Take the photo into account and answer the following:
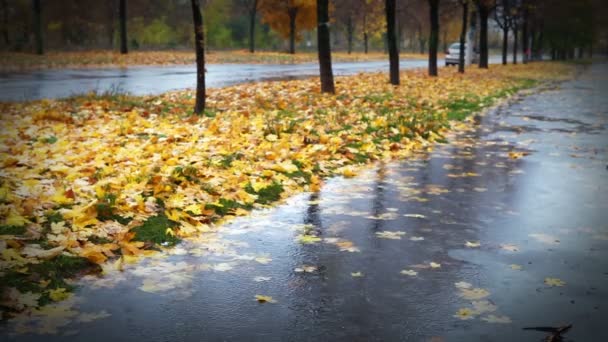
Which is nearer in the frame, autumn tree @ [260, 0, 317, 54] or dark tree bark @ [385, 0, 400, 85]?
dark tree bark @ [385, 0, 400, 85]

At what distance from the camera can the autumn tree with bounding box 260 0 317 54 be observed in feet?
171

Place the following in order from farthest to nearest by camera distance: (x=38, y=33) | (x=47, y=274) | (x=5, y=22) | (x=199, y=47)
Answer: (x=5, y=22), (x=38, y=33), (x=199, y=47), (x=47, y=274)

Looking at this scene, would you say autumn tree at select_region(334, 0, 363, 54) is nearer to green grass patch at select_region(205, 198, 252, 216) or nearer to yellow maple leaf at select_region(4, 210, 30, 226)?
green grass patch at select_region(205, 198, 252, 216)

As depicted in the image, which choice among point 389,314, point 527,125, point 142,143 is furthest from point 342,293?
point 527,125

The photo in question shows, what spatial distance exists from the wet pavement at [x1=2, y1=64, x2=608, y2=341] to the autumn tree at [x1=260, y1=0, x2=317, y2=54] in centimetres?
4607

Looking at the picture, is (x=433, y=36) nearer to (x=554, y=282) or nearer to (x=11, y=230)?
(x=554, y=282)

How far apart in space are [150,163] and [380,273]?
373 centimetres

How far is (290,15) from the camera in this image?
172 ft

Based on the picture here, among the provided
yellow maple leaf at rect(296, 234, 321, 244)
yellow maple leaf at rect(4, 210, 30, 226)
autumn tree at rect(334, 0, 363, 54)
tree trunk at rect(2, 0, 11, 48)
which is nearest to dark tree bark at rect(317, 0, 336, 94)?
yellow maple leaf at rect(296, 234, 321, 244)

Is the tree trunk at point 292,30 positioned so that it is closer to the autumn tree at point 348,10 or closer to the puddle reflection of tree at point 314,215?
the autumn tree at point 348,10

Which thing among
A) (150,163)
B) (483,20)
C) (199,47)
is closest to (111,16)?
(483,20)

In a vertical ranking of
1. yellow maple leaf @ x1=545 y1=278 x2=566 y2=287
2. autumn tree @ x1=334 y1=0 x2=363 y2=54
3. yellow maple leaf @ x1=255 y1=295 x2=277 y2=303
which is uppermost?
autumn tree @ x1=334 y1=0 x2=363 y2=54

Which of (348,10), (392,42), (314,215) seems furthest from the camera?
(348,10)

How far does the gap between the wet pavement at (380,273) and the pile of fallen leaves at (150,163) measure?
1.10ft
